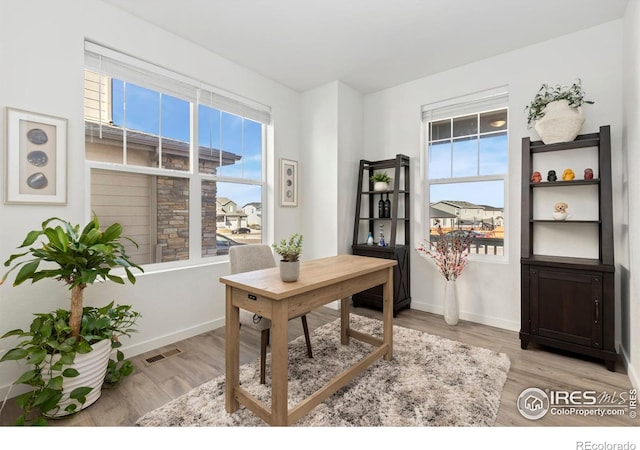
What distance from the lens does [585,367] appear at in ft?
7.94

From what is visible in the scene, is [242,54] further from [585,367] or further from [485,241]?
[585,367]

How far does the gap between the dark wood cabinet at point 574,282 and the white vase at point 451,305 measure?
670 mm

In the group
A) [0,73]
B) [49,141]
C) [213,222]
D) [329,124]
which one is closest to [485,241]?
[329,124]

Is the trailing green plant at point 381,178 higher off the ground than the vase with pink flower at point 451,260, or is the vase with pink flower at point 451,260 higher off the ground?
the trailing green plant at point 381,178

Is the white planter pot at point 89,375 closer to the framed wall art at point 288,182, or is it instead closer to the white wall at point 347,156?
the framed wall art at point 288,182

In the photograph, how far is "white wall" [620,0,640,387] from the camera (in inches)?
83.9

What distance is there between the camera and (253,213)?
3.82 m

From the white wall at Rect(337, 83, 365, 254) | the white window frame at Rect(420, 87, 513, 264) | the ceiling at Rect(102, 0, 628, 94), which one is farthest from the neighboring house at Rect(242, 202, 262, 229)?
the white window frame at Rect(420, 87, 513, 264)

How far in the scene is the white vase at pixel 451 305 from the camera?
10.9ft

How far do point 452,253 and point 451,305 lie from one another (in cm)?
57

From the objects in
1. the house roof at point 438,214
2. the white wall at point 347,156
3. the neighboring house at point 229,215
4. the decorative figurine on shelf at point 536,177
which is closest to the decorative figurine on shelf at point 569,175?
the decorative figurine on shelf at point 536,177

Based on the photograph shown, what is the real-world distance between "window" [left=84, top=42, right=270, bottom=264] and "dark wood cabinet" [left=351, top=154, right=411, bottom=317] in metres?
1.37

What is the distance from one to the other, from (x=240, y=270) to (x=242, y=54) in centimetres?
233
